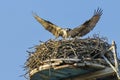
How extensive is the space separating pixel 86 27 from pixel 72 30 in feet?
2.18

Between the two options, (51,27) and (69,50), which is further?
(51,27)

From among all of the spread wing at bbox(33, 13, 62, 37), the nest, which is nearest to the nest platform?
the nest

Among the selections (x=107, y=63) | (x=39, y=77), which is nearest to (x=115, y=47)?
(x=107, y=63)

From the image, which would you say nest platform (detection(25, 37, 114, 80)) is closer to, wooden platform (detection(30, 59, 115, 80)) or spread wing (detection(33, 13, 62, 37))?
wooden platform (detection(30, 59, 115, 80))

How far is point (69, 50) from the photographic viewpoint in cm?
3238

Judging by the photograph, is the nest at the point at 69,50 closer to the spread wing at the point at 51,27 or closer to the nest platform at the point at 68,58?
the nest platform at the point at 68,58

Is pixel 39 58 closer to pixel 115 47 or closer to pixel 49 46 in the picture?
pixel 49 46

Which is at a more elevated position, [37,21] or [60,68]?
[37,21]

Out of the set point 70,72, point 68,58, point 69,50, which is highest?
point 69,50

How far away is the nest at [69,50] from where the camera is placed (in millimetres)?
32250

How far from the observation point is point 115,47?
31688mm

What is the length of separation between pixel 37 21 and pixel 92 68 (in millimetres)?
3753

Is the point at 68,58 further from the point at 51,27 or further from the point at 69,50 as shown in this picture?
the point at 51,27

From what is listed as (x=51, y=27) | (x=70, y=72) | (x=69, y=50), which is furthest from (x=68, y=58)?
(x=51, y=27)
